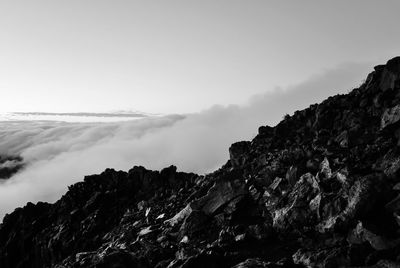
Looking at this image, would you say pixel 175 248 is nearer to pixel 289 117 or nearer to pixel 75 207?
pixel 289 117

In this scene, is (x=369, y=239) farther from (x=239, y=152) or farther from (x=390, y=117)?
(x=239, y=152)

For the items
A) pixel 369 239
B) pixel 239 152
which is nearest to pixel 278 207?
pixel 369 239

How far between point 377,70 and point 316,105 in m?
10.8

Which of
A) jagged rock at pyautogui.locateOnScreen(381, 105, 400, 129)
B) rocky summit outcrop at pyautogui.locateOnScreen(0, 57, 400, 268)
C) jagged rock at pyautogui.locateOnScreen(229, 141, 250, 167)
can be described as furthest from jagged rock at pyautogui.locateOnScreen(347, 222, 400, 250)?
jagged rock at pyautogui.locateOnScreen(229, 141, 250, 167)

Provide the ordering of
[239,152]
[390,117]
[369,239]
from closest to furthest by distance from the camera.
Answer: [369,239]
[390,117]
[239,152]

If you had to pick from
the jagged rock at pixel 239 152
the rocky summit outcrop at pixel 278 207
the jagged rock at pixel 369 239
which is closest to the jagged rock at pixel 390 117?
the rocky summit outcrop at pixel 278 207

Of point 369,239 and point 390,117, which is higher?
point 390,117

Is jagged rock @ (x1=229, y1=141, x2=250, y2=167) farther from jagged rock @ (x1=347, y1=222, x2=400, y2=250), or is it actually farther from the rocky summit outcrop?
jagged rock @ (x1=347, y1=222, x2=400, y2=250)

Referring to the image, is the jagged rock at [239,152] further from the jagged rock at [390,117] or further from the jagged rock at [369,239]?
the jagged rock at [369,239]

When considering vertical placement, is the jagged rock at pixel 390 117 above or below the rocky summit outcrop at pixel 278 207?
above

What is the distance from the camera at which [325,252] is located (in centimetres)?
3250

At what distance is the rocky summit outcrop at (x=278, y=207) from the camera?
115 ft

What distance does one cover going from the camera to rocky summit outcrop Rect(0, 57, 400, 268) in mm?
35188

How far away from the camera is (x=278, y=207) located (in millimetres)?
44312
